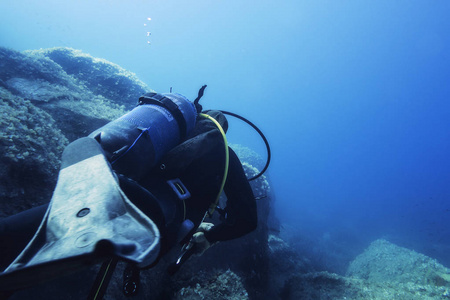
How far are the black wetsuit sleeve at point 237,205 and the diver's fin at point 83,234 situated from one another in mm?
1891

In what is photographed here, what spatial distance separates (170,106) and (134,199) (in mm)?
1402

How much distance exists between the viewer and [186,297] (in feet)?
14.4

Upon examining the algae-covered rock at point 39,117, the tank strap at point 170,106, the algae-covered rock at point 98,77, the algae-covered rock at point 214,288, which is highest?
the algae-covered rock at point 98,77

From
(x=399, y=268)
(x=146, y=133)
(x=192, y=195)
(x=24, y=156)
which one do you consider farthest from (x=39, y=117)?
(x=399, y=268)

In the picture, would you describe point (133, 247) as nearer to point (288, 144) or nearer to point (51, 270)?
point (51, 270)

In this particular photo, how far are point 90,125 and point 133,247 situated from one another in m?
5.89

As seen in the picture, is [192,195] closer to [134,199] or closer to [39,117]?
[134,199]

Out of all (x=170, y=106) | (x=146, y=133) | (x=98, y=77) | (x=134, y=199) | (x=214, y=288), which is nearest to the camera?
(x=134, y=199)

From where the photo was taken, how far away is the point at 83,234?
0.89m

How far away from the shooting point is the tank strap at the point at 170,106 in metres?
2.66

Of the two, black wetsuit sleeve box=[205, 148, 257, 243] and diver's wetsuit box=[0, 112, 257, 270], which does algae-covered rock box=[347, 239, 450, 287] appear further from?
diver's wetsuit box=[0, 112, 257, 270]

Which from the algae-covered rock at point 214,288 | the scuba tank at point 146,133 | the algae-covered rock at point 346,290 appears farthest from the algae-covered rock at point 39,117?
the algae-covered rock at point 346,290

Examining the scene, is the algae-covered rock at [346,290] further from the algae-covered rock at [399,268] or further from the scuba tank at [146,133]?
the scuba tank at [146,133]

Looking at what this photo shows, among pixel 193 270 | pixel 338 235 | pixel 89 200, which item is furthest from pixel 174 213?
pixel 338 235
